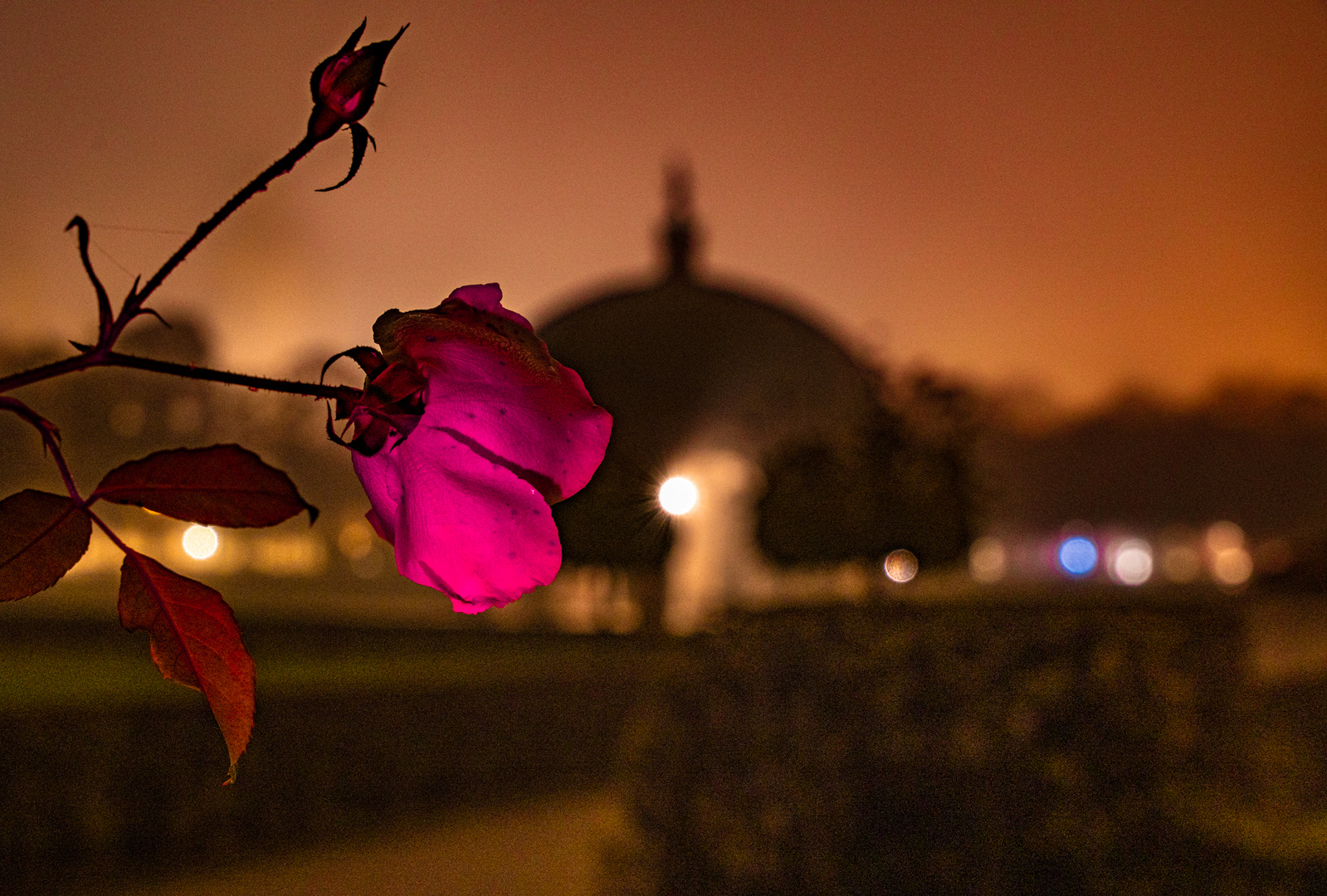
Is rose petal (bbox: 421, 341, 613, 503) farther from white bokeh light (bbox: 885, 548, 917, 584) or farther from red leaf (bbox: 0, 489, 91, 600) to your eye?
white bokeh light (bbox: 885, 548, 917, 584)

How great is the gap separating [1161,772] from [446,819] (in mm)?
5172

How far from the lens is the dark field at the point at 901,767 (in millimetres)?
5031

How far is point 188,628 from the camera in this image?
49cm

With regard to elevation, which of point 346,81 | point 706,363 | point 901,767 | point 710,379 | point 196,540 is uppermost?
point 706,363

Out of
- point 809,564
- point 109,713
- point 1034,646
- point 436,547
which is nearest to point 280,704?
point 109,713

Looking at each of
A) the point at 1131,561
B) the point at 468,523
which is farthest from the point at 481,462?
the point at 1131,561

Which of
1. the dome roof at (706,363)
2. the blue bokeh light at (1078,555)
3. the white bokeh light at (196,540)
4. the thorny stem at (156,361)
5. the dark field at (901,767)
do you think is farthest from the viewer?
the blue bokeh light at (1078,555)

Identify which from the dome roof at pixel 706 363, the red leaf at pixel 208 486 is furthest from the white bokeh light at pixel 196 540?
the dome roof at pixel 706 363

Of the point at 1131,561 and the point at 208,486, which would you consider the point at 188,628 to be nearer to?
the point at 208,486

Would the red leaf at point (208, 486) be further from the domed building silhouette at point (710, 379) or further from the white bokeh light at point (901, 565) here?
the domed building silhouette at point (710, 379)

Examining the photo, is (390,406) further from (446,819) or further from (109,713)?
(446,819)

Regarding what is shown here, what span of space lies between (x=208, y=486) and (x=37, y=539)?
7 cm

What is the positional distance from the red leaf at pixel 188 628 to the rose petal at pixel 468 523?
3.5 inches

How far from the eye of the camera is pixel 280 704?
7820 millimetres
